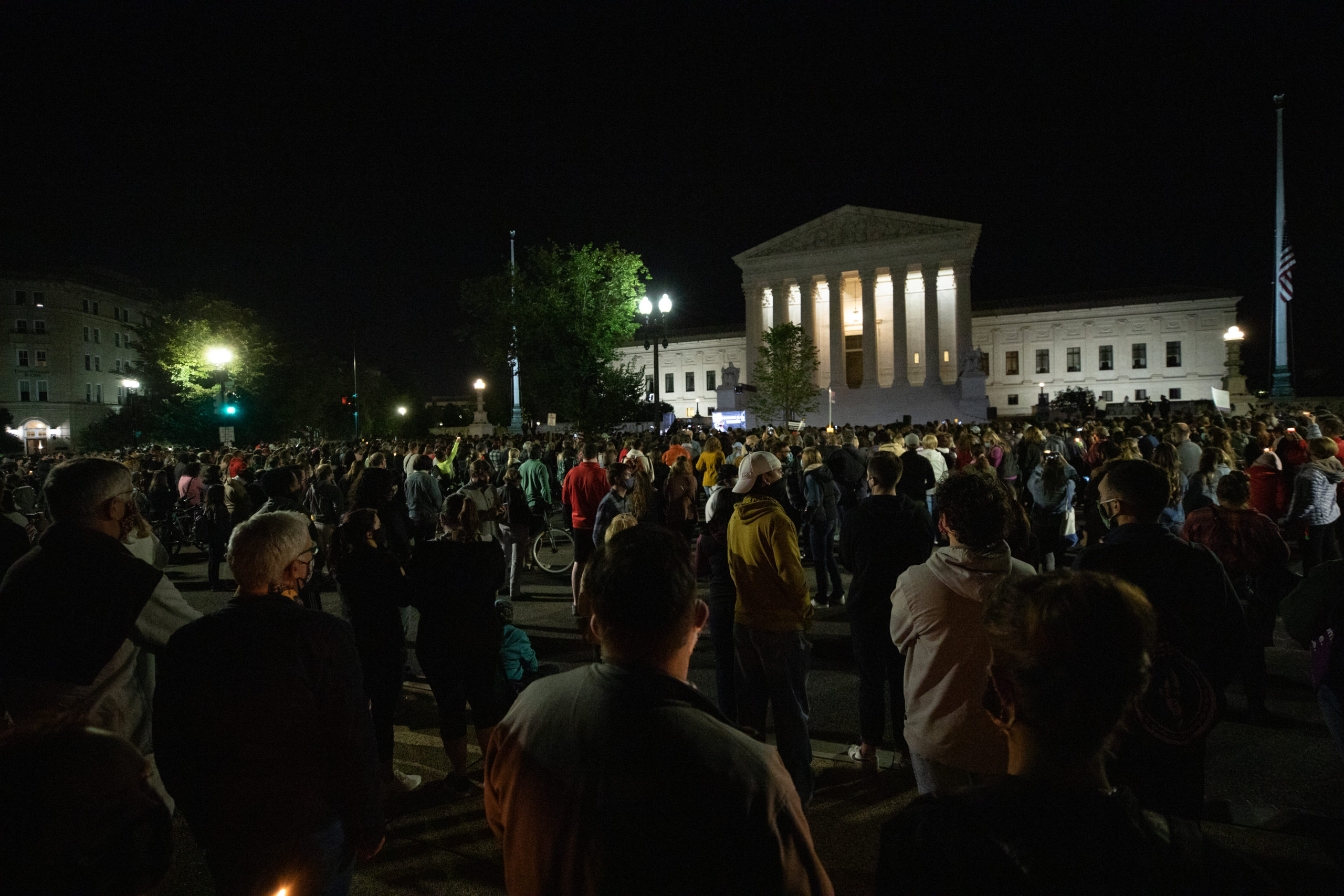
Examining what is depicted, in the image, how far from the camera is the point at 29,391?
6425cm

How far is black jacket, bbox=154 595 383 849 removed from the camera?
7.65 feet

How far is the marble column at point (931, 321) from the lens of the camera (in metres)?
54.7

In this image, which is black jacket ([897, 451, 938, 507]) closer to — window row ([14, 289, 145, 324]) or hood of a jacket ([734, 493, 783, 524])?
hood of a jacket ([734, 493, 783, 524])

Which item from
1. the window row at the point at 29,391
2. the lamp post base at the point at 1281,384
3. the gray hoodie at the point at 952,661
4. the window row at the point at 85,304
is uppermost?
the window row at the point at 85,304

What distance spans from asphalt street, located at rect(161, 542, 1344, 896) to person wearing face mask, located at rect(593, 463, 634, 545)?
6.42 feet

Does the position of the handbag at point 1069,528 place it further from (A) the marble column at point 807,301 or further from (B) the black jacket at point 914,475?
(A) the marble column at point 807,301

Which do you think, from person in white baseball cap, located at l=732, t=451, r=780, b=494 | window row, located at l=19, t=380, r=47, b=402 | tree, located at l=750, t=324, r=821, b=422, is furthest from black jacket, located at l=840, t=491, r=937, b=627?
window row, located at l=19, t=380, r=47, b=402

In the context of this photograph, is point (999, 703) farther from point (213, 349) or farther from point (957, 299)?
point (957, 299)

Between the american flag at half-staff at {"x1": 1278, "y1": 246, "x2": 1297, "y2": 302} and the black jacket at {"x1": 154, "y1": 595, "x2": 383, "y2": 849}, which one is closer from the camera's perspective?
the black jacket at {"x1": 154, "y1": 595, "x2": 383, "y2": 849}

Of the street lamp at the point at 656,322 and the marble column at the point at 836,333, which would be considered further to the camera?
the marble column at the point at 836,333

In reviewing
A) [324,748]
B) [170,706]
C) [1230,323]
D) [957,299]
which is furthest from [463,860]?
[1230,323]

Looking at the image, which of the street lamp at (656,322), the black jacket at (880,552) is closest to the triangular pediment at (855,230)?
the street lamp at (656,322)

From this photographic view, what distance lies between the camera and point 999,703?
5.04ft

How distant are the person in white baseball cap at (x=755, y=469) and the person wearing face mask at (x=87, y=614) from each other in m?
3.13
